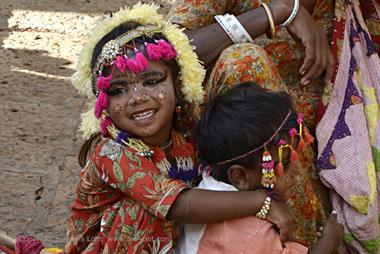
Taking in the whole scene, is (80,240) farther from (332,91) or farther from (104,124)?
(332,91)

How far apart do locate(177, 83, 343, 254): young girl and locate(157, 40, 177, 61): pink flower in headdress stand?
23 centimetres

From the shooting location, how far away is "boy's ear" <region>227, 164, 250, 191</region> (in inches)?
121

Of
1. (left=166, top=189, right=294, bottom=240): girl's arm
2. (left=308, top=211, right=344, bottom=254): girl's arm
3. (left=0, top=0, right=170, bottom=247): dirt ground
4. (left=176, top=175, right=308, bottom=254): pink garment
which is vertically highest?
(left=166, top=189, right=294, bottom=240): girl's arm

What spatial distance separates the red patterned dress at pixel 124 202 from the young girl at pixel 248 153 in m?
0.15

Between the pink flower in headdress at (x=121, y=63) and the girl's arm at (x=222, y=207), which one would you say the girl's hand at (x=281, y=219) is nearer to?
the girl's arm at (x=222, y=207)

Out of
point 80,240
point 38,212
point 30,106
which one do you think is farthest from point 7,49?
point 80,240

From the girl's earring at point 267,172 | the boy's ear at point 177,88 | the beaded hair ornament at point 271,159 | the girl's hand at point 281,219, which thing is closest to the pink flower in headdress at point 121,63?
the boy's ear at point 177,88

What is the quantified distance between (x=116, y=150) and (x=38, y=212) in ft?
4.23

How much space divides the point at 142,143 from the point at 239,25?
0.66 meters

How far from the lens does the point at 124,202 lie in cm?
326

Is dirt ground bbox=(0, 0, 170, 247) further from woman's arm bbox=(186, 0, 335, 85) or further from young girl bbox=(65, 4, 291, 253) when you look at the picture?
woman's arm bbox=(186, 0, 335, 85)

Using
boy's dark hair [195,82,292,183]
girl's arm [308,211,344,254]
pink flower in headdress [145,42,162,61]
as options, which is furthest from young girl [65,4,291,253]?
girl's arm [308,211,344,254]

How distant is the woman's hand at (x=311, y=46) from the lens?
3586mm

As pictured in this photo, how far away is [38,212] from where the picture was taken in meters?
4.35
